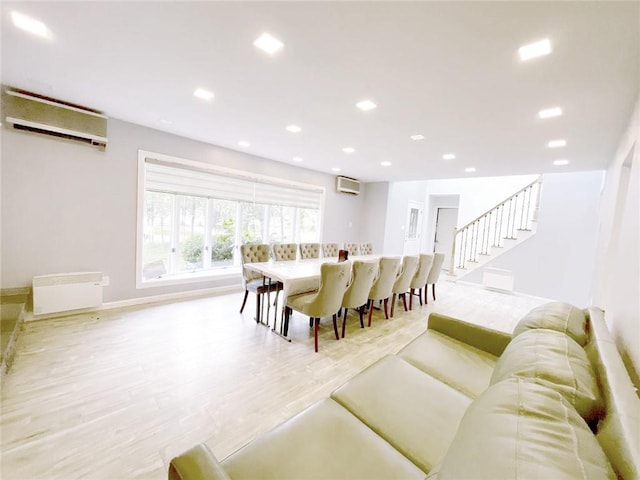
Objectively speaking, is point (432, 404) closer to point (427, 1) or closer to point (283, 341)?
point (283, 341)

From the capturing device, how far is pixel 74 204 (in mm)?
3234

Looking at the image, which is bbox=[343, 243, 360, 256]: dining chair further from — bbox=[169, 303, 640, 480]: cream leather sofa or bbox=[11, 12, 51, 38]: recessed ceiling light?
bbox=[11, 12, 51, 38]: recessed ceiling light

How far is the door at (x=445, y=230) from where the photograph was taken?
8673mm

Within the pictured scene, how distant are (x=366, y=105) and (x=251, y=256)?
2.58 m

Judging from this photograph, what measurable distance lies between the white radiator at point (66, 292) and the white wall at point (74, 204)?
15 centimetres

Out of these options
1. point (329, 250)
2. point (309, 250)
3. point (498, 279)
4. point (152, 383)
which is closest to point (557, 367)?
point (152, 383)

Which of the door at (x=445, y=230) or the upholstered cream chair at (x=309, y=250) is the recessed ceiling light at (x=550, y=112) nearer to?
the upholstered cream chair at (x=309, y=250)

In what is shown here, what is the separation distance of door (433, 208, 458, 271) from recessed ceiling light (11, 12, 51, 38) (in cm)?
948

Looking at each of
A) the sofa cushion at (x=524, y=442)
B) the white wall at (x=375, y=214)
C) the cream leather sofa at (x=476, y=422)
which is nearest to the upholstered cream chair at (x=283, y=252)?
the cream leather sofa at (x=476, y=422)

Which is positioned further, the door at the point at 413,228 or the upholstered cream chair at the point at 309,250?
the door at the point at 413,228

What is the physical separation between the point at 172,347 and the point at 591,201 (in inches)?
298

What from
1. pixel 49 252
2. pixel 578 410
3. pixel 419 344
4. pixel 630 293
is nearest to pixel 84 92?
pixel 49 252

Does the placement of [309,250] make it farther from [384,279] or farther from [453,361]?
[453,361]

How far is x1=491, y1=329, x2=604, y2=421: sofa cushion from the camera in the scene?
0.81 meters
